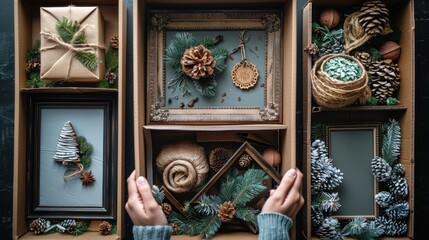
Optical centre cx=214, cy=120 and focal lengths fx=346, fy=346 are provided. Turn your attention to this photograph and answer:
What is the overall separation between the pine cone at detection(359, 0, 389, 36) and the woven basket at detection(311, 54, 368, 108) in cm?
12

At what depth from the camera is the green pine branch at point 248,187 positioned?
1.09m

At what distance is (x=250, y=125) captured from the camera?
1152 millimetres

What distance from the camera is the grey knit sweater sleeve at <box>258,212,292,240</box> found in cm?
91

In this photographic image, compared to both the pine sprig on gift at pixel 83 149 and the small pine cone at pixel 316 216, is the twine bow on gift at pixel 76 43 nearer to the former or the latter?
the pine sprig on gift at pixel 83 149

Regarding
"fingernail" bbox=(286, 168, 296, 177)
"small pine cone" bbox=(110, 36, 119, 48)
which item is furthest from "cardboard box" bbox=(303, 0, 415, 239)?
"small pine cone" bbox=(110, 36, 119, 48)

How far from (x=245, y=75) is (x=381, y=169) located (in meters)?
0.55

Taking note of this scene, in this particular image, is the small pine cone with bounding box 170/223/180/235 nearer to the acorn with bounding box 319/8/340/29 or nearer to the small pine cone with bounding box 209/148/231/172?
the small pine cone with bounding box 209/148/231/172

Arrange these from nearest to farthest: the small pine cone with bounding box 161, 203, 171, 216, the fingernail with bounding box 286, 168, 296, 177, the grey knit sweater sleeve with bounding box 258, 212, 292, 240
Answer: the grey knit sweater sleeve with bounding box 258, 212, 292, 240 < the fingernail with bounding box 286, 168, 296, 177 < the small pine cone with bounding box 161, 203, 171, 216

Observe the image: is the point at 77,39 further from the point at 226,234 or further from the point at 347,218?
the point at 347,218

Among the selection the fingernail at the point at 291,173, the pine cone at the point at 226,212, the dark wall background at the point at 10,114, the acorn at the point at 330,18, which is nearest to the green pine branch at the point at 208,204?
the pine cone at the point at 226,212

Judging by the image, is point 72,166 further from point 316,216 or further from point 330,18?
point 330,18

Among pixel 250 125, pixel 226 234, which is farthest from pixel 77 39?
pixel 226 234

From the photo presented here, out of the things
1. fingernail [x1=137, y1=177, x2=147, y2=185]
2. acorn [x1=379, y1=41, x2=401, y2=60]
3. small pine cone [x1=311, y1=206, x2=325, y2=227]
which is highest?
acorn [x1=379, y1=41, x2=401, y2=60]

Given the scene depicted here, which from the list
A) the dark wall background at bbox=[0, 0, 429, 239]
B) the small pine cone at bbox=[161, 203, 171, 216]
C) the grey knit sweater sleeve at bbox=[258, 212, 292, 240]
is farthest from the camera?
the dark wall background at bbox=[0, 0, 429, 239]
